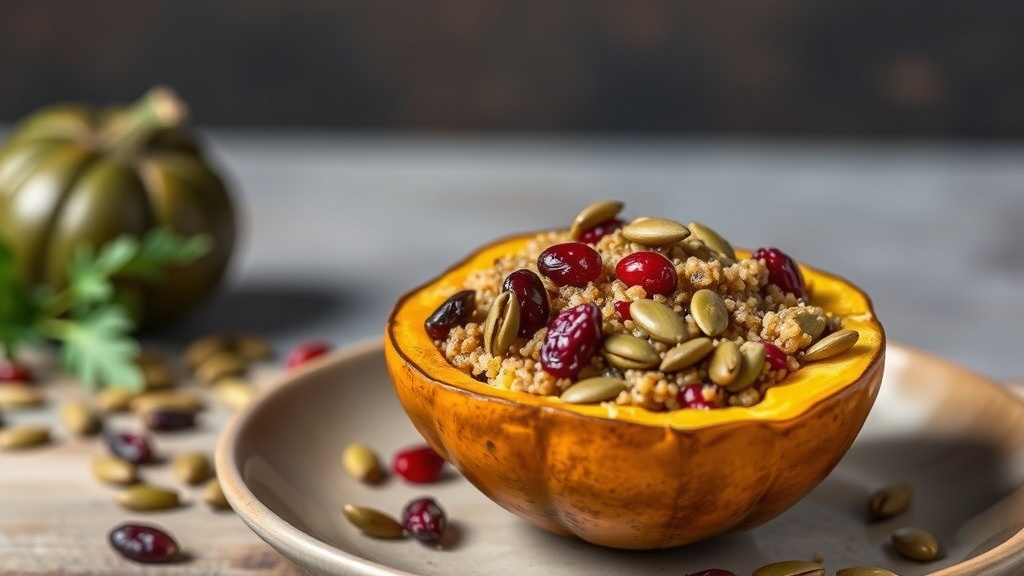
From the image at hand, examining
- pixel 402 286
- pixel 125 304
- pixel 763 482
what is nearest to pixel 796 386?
pixel 763 482

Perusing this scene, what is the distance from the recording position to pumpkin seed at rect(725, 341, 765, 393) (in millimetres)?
1630

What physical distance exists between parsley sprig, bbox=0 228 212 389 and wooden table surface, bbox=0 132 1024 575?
0.09 metres

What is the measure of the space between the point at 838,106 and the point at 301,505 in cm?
381

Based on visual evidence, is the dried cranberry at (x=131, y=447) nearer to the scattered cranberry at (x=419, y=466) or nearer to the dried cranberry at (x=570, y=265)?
the scattered cranberry at (x=419, y=466)

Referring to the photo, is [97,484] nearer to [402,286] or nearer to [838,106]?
[402,286]

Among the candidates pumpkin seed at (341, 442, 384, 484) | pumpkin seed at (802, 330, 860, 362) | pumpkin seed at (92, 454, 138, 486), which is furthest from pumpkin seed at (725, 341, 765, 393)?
pumpkin seed at (92, 454, 138, 486)

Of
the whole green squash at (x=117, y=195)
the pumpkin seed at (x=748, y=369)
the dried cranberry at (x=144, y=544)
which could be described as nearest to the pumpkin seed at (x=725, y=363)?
the pumpkin seed at (x=748, y=369)

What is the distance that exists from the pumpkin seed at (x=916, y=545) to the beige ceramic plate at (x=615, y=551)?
0.02m

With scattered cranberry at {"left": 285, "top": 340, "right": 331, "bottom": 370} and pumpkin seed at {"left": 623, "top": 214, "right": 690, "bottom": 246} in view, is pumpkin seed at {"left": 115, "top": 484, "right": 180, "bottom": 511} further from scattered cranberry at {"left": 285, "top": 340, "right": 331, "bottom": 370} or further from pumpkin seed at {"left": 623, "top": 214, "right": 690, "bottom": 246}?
pumpkin seed at {"left": 623, "top": 214, "right": 690, "bottom": 246}

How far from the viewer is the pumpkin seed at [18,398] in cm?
272

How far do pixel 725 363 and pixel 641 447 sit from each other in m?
0.16

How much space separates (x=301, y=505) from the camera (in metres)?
1.99

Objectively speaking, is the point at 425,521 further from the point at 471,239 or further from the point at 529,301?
the point at 471,239

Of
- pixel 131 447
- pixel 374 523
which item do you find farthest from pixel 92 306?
pixel 374 523
